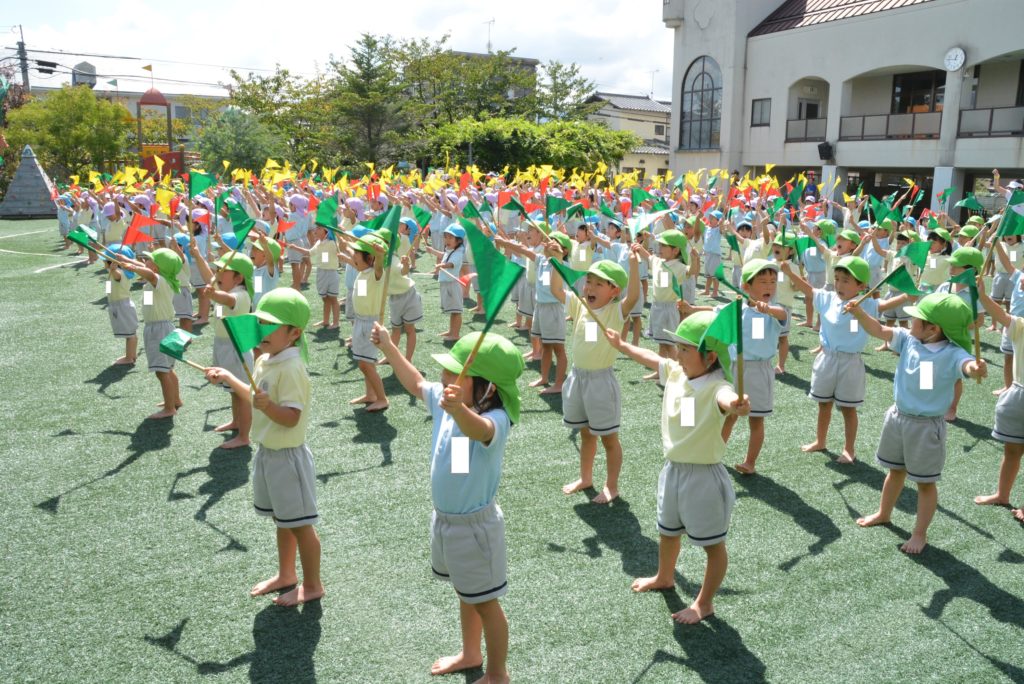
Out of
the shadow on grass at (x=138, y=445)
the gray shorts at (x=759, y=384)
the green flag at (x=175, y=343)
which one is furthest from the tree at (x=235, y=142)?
the green flag at (x=175, y=343)

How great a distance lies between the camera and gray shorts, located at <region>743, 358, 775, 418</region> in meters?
6.10

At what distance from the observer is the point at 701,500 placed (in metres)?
3.96

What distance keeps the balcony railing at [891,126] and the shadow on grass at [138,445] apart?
25.6m

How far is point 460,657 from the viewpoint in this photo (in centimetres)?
372

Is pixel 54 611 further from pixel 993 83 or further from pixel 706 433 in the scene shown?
pixel 993 83

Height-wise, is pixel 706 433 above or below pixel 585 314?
→ below

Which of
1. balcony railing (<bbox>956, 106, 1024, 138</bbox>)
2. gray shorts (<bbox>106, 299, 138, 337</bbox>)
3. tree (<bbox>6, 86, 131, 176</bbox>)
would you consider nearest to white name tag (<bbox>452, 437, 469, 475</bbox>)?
gray shorts (<bbox>106, 299, 138, 337</bbox>)

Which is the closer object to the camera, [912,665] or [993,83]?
[912,665]

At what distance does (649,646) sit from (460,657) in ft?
3.24

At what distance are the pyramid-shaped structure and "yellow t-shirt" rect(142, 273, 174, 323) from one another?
25.6 m

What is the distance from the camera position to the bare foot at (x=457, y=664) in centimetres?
369

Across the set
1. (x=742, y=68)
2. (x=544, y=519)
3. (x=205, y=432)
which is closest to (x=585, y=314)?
(x=544, y=519)

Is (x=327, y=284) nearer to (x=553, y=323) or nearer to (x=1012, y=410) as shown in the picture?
(x=553, y=323)

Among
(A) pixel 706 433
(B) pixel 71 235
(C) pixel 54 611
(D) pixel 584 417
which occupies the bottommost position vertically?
(C) pixel 54 611
